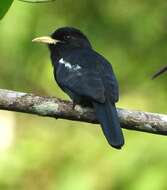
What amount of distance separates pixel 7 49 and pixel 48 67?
1.69ft

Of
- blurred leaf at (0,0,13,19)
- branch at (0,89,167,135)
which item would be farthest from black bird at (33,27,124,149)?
blurred leaf at (0,0,13,19)

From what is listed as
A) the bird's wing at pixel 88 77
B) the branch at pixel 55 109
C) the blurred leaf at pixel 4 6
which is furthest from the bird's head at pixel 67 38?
the blurred leaf at pixel 4 6

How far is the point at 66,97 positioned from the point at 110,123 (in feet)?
9.46

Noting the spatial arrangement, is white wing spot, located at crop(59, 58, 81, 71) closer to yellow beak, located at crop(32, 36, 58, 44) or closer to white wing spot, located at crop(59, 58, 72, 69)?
white wing spot, located at crop(59, 58, 72, 69)

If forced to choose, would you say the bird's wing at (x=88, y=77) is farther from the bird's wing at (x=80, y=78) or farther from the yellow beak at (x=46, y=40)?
the yellow beak at (x=46, y=40)

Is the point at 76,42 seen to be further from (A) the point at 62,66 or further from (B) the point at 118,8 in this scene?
(B) the point at 118,8

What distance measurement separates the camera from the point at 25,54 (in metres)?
7.80

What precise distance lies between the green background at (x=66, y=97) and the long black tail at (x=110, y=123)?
1.23 meters

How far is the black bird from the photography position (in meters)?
5.08

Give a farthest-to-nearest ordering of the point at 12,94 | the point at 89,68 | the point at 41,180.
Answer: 1. the point at 41,180
2. the point at 89,68
3. the point at 12,94

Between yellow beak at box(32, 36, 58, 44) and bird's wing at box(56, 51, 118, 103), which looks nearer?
bird's wing at box(56, 51, 118, 103)

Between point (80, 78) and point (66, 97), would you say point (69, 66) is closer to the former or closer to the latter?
point (80, 78)

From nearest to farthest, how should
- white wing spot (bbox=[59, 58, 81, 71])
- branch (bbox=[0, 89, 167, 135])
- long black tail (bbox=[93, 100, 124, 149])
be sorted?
branch (bbox=[0, 89, 167, 135]), long black tail (bbox=[93, 100, 124, 149]), white wing spot (bbox=[59, 58, 81, 71])

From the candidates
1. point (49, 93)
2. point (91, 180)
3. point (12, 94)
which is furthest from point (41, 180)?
point (12, 94)
